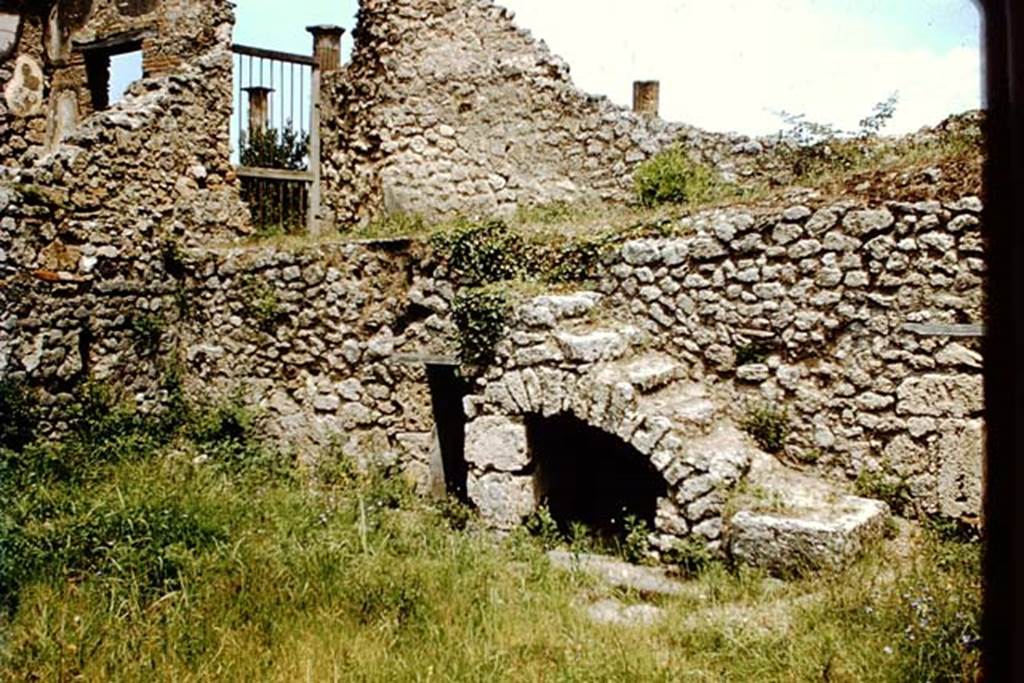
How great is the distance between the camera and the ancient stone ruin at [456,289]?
7.62 meters

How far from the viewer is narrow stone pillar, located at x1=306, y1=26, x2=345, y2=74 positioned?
14508 mm

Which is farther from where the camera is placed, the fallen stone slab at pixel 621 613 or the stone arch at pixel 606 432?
the stone arch at pixel 606 432

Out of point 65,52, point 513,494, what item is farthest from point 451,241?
point 65,52

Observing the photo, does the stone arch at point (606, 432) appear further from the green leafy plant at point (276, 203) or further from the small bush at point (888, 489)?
the green leafy plant at point (276, 203)

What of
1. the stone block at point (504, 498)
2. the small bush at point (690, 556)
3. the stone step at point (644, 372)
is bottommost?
the small bush at point (690, 556)

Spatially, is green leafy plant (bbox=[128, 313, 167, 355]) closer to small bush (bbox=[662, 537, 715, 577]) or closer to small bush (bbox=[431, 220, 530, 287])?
small bush (bbox=[431, 220, 530, 287])

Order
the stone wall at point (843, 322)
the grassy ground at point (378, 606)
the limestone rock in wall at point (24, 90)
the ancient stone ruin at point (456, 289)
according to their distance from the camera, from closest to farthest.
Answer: the grassy ground at point (378, 606) → the stone wall at point (843, 322) → the ancient stone ruin at point (456, 289) → the limestone rock in wall at point (24, 90)

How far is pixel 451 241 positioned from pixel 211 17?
227 inches

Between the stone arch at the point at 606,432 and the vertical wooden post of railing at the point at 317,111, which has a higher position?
the vertical wooden post of railing at the point at 317,111

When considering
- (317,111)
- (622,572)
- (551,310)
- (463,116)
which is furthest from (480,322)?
(317,111)

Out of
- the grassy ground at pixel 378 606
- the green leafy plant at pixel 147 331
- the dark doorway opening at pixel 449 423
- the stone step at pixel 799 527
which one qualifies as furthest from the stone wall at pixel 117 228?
the stone step at pixel 799 527

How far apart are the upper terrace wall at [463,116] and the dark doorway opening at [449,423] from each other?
3.41 m

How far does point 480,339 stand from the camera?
8.83 m

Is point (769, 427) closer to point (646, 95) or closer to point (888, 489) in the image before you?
point (888, 489)
